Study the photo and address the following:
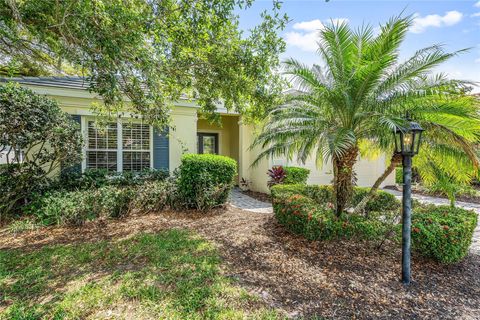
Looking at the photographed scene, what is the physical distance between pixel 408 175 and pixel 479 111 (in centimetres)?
229

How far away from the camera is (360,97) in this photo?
486 cm

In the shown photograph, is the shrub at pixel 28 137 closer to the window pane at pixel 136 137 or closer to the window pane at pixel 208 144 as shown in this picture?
the window pane at pixel 136 137

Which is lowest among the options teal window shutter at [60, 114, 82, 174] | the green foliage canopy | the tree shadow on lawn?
the tree shadow on lawn

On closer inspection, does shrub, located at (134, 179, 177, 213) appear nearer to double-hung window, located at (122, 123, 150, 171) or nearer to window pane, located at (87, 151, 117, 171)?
double-hung window, located at (122, 123, 150, 171)

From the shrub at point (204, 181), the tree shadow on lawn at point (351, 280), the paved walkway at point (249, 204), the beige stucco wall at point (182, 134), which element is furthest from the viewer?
the beige stucco wall at point (182, 134)

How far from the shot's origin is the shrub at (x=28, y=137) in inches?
231

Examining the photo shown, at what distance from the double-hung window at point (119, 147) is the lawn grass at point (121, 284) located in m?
4.19

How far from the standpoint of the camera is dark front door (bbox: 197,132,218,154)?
1284 centimetres

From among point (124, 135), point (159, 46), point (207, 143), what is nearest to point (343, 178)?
point (159, 46)

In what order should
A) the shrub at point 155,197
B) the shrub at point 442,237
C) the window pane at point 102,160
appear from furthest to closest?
the window pane at point 102,160 < the shrub at point 155,197 < the shrub at point 442,237

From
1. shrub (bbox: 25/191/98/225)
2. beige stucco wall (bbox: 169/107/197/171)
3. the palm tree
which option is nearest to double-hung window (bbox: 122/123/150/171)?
beige stucco wall (bbox: 169/107/197/171)

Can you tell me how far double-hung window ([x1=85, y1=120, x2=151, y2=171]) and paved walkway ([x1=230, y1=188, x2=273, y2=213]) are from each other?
3.56 meters

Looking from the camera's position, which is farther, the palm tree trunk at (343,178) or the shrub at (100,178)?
the shrub at (100,178)

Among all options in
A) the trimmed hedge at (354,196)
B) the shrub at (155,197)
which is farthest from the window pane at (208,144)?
the trimmed hedge at (354,196)
